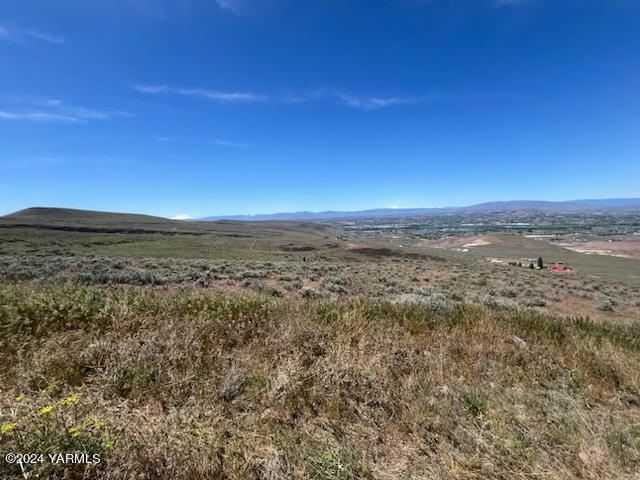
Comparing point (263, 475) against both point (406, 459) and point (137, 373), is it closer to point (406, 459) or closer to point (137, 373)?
point (406, 459)

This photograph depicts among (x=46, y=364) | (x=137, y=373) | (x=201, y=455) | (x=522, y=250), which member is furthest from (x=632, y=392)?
(x=522, y=250)

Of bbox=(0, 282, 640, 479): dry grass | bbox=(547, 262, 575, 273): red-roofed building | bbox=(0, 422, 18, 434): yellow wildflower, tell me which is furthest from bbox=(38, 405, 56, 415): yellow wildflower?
bbox=(547, 262, 575, 273): red-roofed building

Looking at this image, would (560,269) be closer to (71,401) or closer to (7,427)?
A: (71,401)

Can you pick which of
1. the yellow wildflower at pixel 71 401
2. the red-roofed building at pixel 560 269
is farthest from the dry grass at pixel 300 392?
the red-roofed building at pixel 560 269

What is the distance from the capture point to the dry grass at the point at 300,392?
2250 millimetres

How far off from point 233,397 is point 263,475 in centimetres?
99

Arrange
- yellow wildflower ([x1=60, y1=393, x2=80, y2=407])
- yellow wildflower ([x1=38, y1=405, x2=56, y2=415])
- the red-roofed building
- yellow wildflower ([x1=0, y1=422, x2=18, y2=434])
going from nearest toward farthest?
1. yellow wildflower ([x1=0, y1=422, x2=18, y2=434])
2. yellow wildflower ([x1=38, y1=405, x2=56, y2=415])
3. yellow wildflower ([x1=60, y1=393, x2=80, y2=407])
4. the red-roofed building

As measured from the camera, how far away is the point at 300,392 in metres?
3.13

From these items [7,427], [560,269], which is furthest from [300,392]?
[560,269]

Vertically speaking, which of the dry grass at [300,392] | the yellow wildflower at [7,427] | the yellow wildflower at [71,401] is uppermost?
the yellow wildflower at [7,427]

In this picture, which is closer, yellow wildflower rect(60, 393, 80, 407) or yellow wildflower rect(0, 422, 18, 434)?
yellow wildflower rect(0, 422, 18, 434)

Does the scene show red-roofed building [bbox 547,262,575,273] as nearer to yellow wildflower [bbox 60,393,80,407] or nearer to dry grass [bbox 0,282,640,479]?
dry grass [bbox 0,282,640,479]

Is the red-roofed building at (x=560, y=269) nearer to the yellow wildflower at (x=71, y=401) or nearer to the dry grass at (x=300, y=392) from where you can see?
the dry grass at (x=300, y=392)

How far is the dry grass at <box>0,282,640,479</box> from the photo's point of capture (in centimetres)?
225
